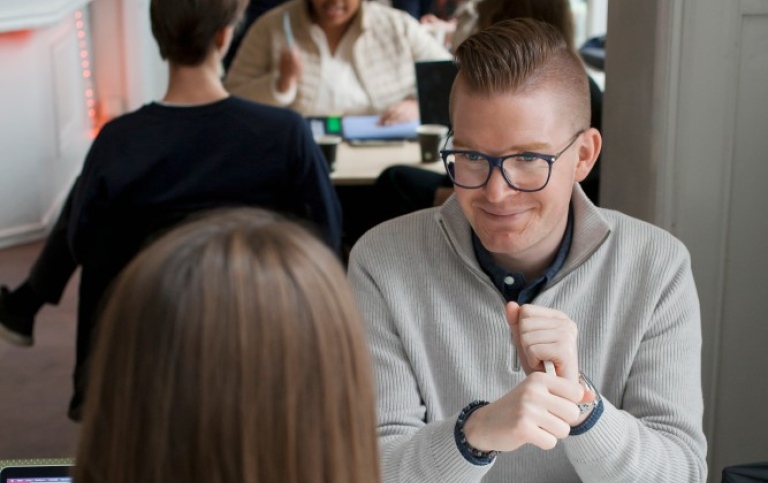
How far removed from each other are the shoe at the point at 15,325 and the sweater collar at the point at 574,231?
197 centimetres

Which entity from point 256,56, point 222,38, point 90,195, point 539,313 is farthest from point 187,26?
point 256,56

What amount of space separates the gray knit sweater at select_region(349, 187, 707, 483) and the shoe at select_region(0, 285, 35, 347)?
191cm

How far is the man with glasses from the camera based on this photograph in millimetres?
1660

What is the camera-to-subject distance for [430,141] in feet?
11.6

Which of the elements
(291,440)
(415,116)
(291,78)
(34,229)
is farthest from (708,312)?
(34,229)

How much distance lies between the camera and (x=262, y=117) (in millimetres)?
2707

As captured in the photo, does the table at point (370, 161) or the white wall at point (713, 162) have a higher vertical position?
the white wall at point (713, 162)

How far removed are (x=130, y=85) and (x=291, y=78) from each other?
2.75m

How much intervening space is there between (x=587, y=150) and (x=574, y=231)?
0.12 metres

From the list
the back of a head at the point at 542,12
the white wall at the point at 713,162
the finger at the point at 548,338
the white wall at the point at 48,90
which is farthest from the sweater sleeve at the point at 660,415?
the white wall at the point at 48,90

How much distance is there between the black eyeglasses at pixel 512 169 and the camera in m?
1.66

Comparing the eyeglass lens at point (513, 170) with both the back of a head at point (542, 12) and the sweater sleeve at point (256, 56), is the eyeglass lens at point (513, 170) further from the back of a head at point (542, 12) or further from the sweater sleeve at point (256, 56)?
the sweater sleeve at point (256, 56)

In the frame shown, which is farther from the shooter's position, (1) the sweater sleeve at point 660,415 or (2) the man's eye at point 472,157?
(2) the man's eye at point 472,157

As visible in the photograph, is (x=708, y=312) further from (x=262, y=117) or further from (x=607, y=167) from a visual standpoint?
(x=262, y=117)
